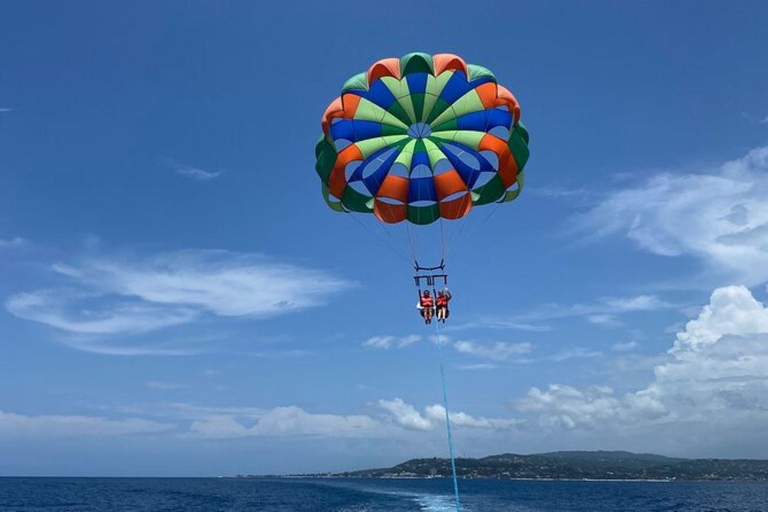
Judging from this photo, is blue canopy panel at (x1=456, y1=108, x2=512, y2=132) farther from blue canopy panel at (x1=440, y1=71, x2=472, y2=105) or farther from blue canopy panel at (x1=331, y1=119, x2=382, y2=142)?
blue canopy panel at (x1=331, y1=119, x2=382, y2=142)

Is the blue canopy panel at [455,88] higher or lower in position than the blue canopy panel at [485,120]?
higher

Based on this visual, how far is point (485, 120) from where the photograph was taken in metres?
19.3

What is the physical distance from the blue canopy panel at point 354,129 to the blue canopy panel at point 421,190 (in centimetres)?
256

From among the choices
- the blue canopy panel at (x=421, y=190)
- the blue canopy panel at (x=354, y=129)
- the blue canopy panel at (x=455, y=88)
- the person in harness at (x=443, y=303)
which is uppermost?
the blue canopy panel at (x=455, y=88)

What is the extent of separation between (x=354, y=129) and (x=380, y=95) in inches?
57.2

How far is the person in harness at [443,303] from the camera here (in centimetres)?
1784

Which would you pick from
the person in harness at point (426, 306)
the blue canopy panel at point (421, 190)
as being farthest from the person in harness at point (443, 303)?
the blue canopy panel at point (421, 190)

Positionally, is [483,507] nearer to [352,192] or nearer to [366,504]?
[366,504]

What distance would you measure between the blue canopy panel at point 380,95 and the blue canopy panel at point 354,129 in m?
0.71

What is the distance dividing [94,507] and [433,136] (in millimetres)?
72655

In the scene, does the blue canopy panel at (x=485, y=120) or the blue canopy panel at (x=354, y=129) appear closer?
the blue canopy panel at (x=485, y=120)

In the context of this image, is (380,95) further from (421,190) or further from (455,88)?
(421,190)

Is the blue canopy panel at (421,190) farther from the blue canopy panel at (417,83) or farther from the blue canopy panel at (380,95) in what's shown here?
the blue canopy panel at (417,83)

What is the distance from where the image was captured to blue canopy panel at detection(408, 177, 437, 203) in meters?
21.0
